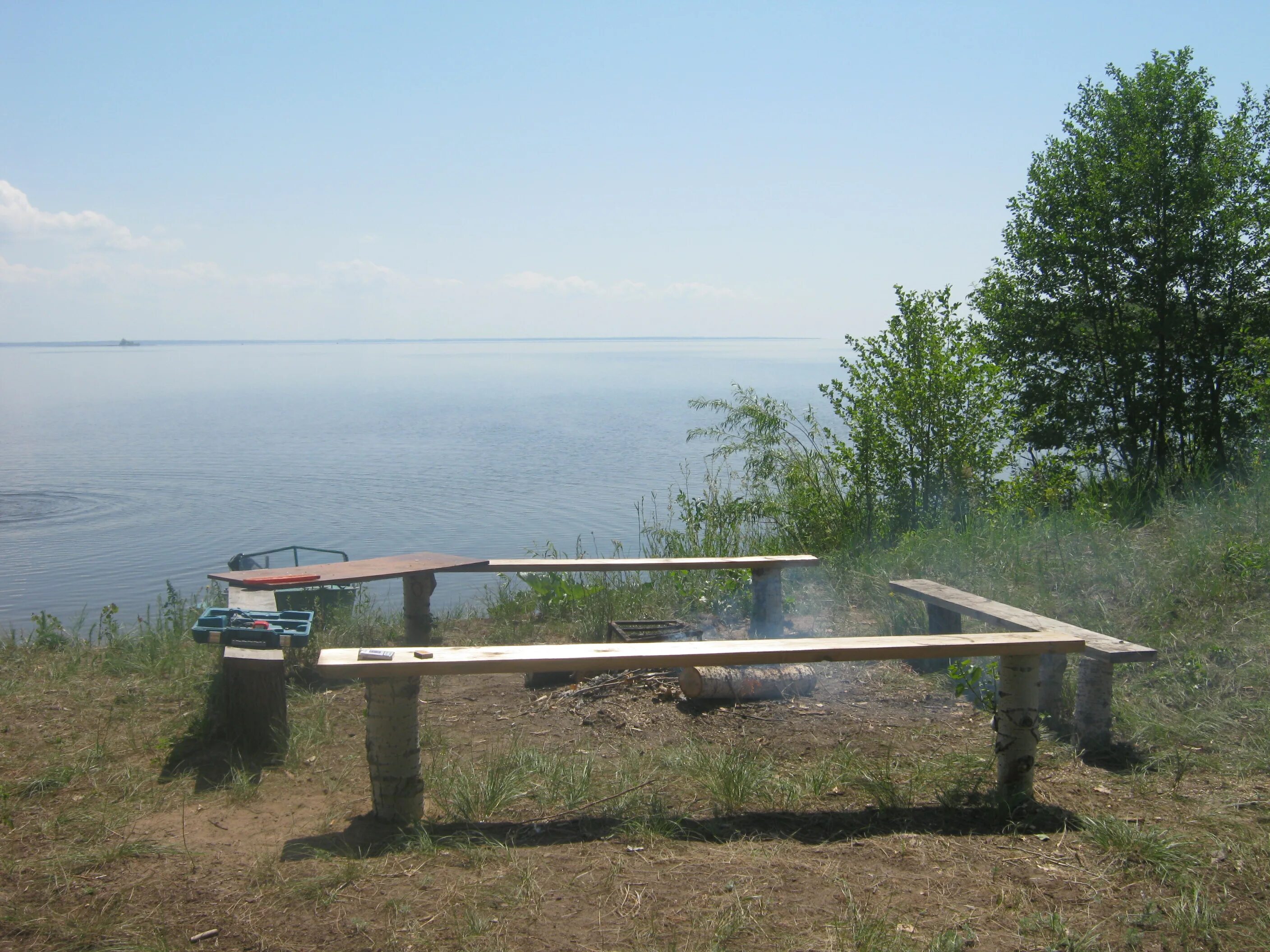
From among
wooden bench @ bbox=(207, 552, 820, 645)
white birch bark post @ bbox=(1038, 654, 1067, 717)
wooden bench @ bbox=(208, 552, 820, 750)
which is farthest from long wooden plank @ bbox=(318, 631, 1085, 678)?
wooden bench @ bbox=(207, 552, 820, 645)

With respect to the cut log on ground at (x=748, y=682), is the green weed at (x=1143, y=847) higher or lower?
lower

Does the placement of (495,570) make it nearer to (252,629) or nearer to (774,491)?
(252,629)

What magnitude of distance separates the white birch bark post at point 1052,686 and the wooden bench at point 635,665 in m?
0.81

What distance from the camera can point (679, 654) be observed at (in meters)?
3.40

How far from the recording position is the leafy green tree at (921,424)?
7.94 metres

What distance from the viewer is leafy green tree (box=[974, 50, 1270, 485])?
35.2 ft

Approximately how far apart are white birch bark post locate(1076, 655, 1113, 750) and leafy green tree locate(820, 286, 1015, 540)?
145 inches

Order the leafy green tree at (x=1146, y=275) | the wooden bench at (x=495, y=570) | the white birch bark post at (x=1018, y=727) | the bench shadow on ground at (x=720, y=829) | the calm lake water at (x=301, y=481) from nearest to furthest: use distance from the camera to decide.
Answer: the bench shadow on ground at (x=720, y=829)
the white birch bark post at (x=1018, y=727)
the wooden bench at (x=495, y=570)
the leafy green tree at (x=1146, y=275)
the calm lake water at (x=301, y=481)

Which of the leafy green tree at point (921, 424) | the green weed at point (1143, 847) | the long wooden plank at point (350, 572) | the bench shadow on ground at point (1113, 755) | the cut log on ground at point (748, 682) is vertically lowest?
the bench shadow on ground at point (1113, 755)

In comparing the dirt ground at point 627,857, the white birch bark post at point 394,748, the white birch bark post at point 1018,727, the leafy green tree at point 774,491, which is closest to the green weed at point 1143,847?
the dirt ground at point 627,857

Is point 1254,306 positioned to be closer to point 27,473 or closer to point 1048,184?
point 1048,184

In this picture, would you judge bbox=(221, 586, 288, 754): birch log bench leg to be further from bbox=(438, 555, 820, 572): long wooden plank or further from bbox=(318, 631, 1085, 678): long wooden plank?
bbox=(438, 555, 820, 572): long wooden plank

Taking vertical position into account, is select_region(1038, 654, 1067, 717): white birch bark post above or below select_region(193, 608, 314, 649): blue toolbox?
below

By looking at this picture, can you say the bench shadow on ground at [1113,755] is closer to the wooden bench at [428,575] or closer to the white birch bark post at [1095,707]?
the white birch bark post at [1095,707]
